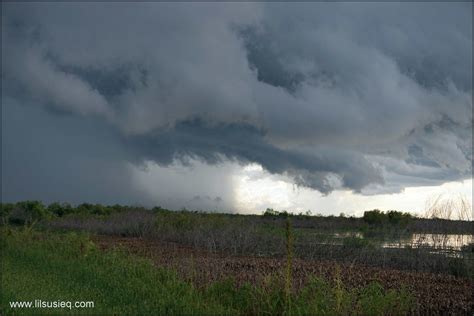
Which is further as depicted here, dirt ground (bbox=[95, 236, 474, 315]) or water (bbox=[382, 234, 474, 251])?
water (bbox=[382, 234, 474, 251])

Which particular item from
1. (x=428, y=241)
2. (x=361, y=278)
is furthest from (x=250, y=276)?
(x=428, y=241)

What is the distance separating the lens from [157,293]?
34.4ft

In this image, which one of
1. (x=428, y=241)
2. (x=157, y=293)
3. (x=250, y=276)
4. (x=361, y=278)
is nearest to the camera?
(x=157, y=293)

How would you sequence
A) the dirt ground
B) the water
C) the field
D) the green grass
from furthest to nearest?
the water < the dirt ground < the field < the green grass

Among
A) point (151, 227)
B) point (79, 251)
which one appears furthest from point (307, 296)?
point (151, 227)

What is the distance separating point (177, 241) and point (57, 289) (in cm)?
1514

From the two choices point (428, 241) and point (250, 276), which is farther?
point (428, 241)

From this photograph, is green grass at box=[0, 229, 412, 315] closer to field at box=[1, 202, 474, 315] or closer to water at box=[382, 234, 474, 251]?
field at box=[1, 202, 474, 315]

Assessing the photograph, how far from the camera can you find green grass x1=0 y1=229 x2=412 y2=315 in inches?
360

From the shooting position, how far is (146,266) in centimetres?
1355

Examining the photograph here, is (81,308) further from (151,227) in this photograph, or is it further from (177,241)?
(151,227)

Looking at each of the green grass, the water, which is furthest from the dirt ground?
the water

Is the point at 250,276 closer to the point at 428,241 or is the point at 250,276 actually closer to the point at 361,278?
the point at 361,278

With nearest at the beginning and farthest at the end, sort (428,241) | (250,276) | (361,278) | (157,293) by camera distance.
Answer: (157,293)
(250,276)
(361,278)
(428,241)
